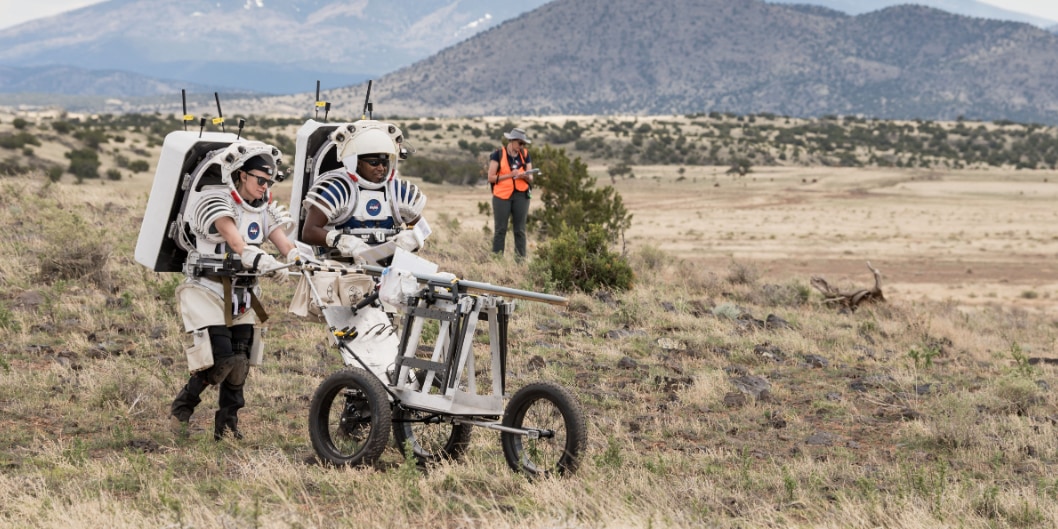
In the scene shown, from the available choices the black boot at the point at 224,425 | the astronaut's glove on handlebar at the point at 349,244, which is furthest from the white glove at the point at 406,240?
the black boot at the point at 224,425

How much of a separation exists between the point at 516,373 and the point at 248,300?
2.88 meters

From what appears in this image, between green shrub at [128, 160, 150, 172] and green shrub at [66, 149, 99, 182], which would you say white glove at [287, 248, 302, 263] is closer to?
green shrub at [66, 149, 99, 182]

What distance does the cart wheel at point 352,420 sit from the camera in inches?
246

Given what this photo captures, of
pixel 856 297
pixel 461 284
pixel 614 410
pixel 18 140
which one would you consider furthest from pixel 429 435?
pixel 18 140

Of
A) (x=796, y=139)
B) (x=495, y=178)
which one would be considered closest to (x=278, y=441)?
(x=495, y=178)

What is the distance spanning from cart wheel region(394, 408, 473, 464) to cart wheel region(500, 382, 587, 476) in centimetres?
40

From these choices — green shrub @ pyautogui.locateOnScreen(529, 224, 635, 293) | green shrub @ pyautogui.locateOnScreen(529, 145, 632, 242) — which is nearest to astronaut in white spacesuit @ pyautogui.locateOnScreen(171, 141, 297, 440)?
green shrub @ pyautogui.locateOnScreen(529, 224, 635, 293)

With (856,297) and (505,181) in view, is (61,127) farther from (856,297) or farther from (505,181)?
(856,297)

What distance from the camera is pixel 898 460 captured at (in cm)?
734

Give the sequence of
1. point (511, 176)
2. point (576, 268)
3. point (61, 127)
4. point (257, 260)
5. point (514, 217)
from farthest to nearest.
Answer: point (61, 127) → point (514, 217) → point (511, 176) → point (576, 268) → point (257, 260)

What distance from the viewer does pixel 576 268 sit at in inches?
564

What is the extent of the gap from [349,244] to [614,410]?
2610mm

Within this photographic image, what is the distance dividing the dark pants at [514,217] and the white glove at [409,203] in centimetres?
735

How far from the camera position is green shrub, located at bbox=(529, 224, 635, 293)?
14.2m
